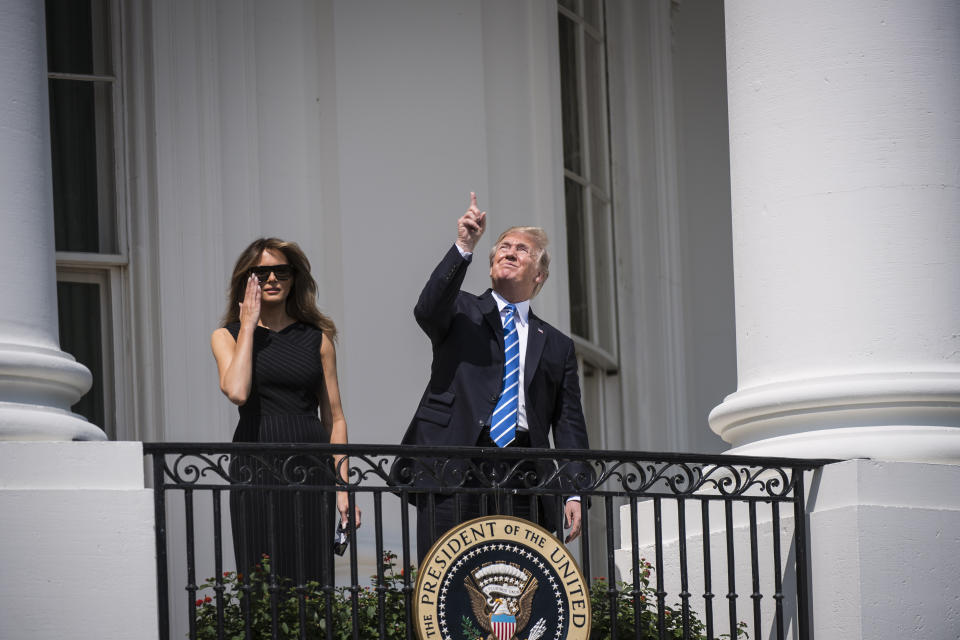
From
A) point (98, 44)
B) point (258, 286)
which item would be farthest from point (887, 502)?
point (98, 44)

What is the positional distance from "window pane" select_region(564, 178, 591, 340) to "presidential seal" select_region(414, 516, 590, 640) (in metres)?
5.20

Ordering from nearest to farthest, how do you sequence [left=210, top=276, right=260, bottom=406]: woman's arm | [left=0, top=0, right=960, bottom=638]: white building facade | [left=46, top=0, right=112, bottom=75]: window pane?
[left=0, top=0, right=960, bottom=638]: white building facade
[left=210, top=276, right=260, bottom=406]: woman's arm
[left=46, top=0, right=112, bottom=75]: window pane

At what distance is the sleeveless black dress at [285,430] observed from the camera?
25.6 ft

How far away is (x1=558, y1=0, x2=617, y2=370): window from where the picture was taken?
12.5 metres

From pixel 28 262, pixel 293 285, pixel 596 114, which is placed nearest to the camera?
pixel 28 262

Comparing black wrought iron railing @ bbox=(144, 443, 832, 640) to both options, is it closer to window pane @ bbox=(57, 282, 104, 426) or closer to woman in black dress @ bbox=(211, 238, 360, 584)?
woman in black dress @ bbox=(211, 238, 360, 584)

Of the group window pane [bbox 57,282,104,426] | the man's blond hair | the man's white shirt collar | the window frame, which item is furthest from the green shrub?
window pane [bbox 57,282,104,426]

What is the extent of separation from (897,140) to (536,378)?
1.82m

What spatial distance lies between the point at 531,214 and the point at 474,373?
3783 millimetres

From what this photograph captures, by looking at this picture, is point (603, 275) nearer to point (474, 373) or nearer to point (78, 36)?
point (78, 36)

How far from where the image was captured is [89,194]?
10648 millimetres

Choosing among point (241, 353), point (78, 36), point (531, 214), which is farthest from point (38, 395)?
point (531, 214)

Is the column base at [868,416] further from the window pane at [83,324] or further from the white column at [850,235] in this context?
the window pane at [83,324]

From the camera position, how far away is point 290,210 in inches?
424
